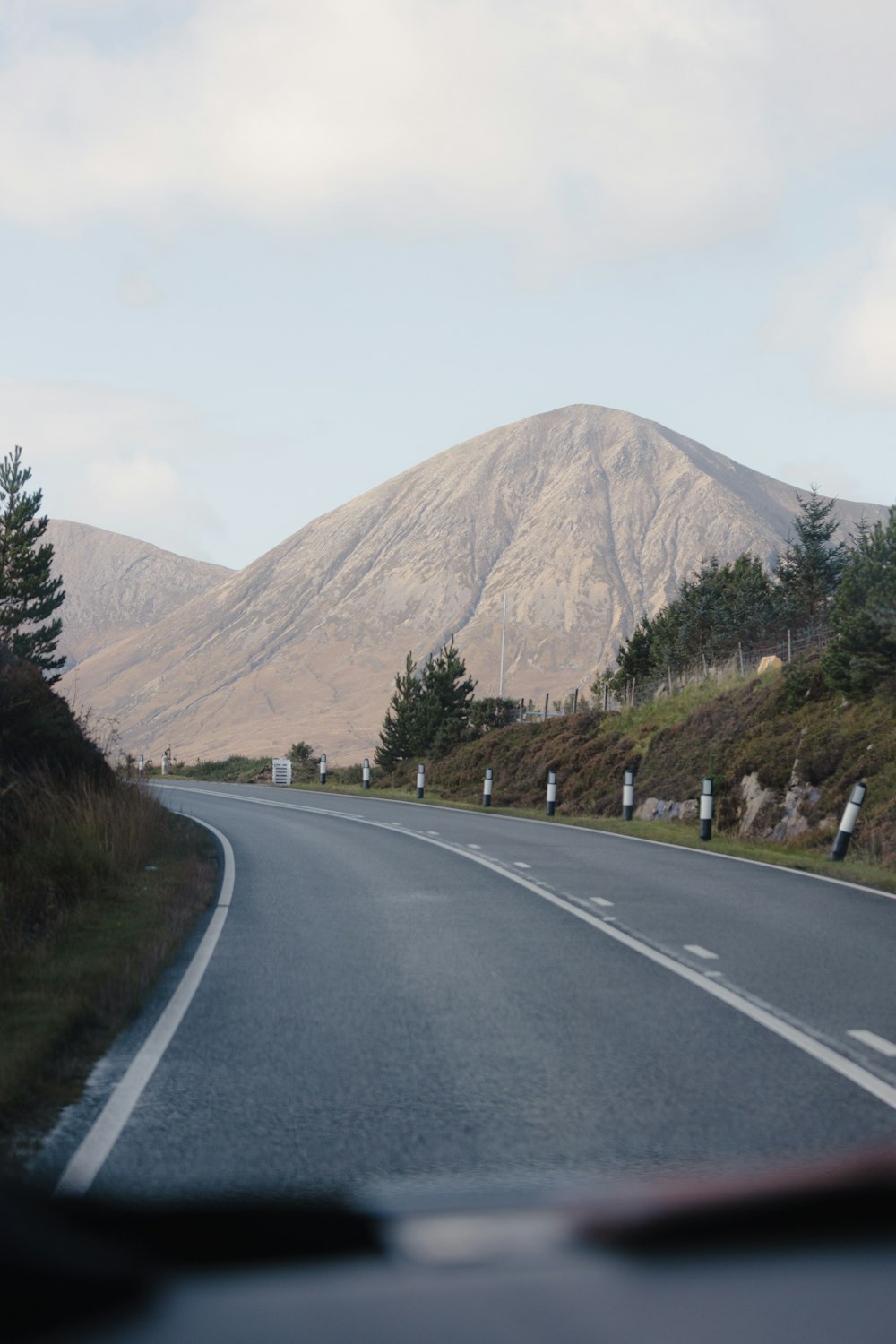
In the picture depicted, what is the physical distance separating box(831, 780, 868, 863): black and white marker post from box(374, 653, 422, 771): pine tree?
37.3m

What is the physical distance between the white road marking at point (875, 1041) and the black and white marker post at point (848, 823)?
408 inches

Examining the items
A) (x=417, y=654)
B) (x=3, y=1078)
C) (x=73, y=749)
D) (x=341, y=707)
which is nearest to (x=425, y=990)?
(x=3, y=1078)

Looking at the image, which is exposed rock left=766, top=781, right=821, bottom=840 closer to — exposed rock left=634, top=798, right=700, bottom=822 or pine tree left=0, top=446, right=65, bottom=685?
exposed rock left=634, top=798, right=700, bottom=822

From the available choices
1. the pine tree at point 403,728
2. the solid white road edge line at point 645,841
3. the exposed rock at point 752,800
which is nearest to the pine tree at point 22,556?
the pine tree at point 403,728

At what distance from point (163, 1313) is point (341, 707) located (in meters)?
174

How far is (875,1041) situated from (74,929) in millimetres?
5857

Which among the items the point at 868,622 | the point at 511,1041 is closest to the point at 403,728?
the point at 868,622

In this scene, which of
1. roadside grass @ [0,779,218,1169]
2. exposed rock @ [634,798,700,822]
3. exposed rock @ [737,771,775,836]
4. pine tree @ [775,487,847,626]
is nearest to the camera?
roadside grass @ [0,779,218,1169]

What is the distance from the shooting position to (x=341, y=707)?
17600cm

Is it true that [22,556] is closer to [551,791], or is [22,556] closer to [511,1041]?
[551,791]

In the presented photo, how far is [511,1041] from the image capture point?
21.3ft

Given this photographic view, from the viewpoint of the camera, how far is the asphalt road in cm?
471

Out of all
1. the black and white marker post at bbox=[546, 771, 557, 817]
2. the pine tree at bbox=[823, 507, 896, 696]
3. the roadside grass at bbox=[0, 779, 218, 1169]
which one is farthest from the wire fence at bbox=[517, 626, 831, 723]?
the roadside grass at bbox=[0, 779, 218, 1169]

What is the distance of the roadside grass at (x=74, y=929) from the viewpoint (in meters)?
5.73
